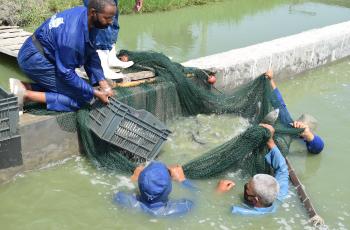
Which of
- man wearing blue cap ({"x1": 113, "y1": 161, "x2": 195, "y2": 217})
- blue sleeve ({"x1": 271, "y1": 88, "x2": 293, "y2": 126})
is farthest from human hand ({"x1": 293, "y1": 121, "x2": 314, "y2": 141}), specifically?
man wearing blue cap ({"x1": 113, "y1": 161, "x2": 195, "y2": 217})

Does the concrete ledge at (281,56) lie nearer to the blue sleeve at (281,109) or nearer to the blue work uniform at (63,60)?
the blue sleeve at (281,109)

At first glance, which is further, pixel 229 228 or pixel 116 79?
pixel 116 79

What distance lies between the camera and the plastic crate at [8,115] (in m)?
4.23

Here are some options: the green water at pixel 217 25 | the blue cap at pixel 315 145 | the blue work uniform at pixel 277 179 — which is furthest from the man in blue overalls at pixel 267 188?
the green water at pixel 217 25

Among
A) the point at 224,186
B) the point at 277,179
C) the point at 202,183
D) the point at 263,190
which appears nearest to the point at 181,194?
the point at 202,183

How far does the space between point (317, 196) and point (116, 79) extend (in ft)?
8.94

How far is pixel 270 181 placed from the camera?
4207 millimetres

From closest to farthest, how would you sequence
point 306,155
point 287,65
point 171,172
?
point 171,172, point 306,155, point 287,65

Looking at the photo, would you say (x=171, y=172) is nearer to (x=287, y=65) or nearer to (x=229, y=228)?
(x=229, y=228)

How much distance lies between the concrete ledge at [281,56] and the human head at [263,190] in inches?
100

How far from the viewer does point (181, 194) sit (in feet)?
15.2

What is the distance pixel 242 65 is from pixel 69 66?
3.13 metres

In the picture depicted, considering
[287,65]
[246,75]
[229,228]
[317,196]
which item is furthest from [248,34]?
[229,228]

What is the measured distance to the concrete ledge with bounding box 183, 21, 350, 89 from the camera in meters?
6.73
